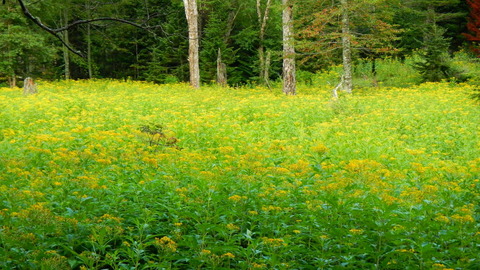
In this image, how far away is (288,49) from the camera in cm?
1812

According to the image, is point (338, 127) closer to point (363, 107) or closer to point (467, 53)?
point (363, 107)

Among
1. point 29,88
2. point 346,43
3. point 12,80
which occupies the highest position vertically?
point 346,43

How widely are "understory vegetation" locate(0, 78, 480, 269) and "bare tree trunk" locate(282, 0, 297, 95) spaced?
684 centimetres

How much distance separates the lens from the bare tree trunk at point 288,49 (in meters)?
17.9

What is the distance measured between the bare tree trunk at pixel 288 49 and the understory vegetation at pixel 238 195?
269 inches

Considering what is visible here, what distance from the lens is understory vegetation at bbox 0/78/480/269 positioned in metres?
4.11

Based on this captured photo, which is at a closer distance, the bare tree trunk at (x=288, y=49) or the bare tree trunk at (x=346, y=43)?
the bare tree trunk at (x=346, y=43)

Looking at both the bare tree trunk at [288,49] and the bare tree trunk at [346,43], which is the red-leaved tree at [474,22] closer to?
the bare tree trunk at [346,43]

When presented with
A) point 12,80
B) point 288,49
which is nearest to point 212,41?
point 288,49

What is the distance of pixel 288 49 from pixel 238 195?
13.5 meters

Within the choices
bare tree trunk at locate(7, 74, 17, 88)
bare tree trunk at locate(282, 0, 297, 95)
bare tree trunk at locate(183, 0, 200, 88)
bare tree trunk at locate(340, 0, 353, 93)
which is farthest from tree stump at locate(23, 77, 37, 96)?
bare tree trunk at locate(340, 0, 353, 93)

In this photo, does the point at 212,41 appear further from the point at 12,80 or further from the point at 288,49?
the point at 12,80

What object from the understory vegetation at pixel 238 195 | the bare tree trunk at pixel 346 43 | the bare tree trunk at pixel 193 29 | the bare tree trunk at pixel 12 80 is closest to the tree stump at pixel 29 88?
the understory vegetation at pixel 238 195

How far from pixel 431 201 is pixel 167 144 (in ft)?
16.8
